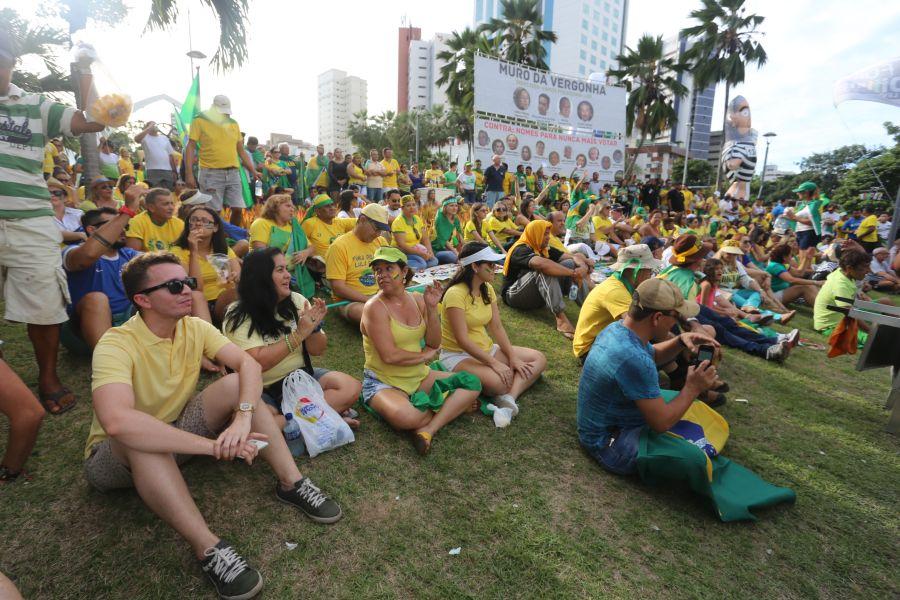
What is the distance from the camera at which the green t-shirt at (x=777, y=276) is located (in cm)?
815

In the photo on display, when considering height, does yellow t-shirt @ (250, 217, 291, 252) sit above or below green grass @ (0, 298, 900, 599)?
above

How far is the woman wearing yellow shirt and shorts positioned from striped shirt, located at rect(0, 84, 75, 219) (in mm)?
2919

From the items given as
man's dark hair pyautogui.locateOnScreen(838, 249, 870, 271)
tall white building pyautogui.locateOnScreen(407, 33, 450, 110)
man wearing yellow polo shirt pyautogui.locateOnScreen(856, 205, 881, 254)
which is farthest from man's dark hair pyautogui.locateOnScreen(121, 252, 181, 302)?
tall white building pyautogui.locateOnScreen(407, 33, 450, 110)

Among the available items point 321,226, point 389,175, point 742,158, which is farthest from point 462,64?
point 321,226

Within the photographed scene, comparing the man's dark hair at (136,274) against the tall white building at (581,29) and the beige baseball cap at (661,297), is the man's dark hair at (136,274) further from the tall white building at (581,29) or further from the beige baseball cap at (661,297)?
the tall white building at (581,29)

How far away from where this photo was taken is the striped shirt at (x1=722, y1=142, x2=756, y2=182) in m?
23.0

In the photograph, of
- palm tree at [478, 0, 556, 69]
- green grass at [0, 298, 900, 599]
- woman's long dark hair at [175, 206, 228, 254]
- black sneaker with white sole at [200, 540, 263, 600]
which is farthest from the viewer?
palm tree at [478, 0, 556, 69]

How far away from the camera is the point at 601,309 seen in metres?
4.35

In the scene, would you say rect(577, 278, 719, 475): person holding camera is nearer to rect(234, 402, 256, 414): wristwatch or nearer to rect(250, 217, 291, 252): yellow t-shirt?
Answer: rect(234, 402, 256, 414): wristwatch

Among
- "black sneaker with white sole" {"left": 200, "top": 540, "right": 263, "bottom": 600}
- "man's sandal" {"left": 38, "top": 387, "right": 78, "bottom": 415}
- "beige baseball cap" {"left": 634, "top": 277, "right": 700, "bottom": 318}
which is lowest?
"black sneaker with white sole" {"left": 200, "top": 540, "right": 263, "bottom": 600}

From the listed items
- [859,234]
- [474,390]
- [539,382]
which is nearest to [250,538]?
[474,390]

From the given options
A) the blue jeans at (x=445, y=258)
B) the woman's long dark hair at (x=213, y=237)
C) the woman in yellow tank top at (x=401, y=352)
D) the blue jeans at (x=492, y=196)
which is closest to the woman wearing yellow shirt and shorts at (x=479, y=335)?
the woman in yellow tank top at (x=401, y=352)

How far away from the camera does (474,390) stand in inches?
141

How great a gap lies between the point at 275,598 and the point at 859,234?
623 inches
